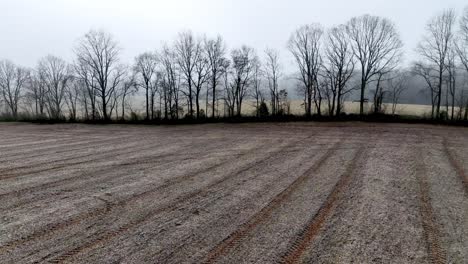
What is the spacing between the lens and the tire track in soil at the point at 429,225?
459cm

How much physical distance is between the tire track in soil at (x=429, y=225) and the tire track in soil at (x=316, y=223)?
5.33 feet

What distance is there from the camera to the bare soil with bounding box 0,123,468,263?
4.75 meters

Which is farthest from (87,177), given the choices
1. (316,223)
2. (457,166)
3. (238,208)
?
(457,166)

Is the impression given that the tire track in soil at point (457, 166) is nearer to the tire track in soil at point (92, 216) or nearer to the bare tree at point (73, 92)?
the tire track in soil at point (92, 216)

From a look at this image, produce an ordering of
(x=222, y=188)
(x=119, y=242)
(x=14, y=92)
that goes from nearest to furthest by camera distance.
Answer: (x=119, y=242)
(x=222, y=188)
(x=14, y=92)

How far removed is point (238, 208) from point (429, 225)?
358cm

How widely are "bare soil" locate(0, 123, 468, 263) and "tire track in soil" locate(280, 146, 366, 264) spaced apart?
0.03 meters

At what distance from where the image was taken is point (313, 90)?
1309 inches

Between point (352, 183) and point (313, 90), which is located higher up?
point (313, 90)

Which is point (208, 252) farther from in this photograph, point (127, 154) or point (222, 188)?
point (127, 154)

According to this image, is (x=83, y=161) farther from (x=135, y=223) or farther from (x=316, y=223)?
(x=316, y=223)

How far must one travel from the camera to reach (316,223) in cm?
576

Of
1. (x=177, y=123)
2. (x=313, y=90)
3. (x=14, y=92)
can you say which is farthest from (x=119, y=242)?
(x=14, y=92)

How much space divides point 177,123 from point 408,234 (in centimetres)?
2699
